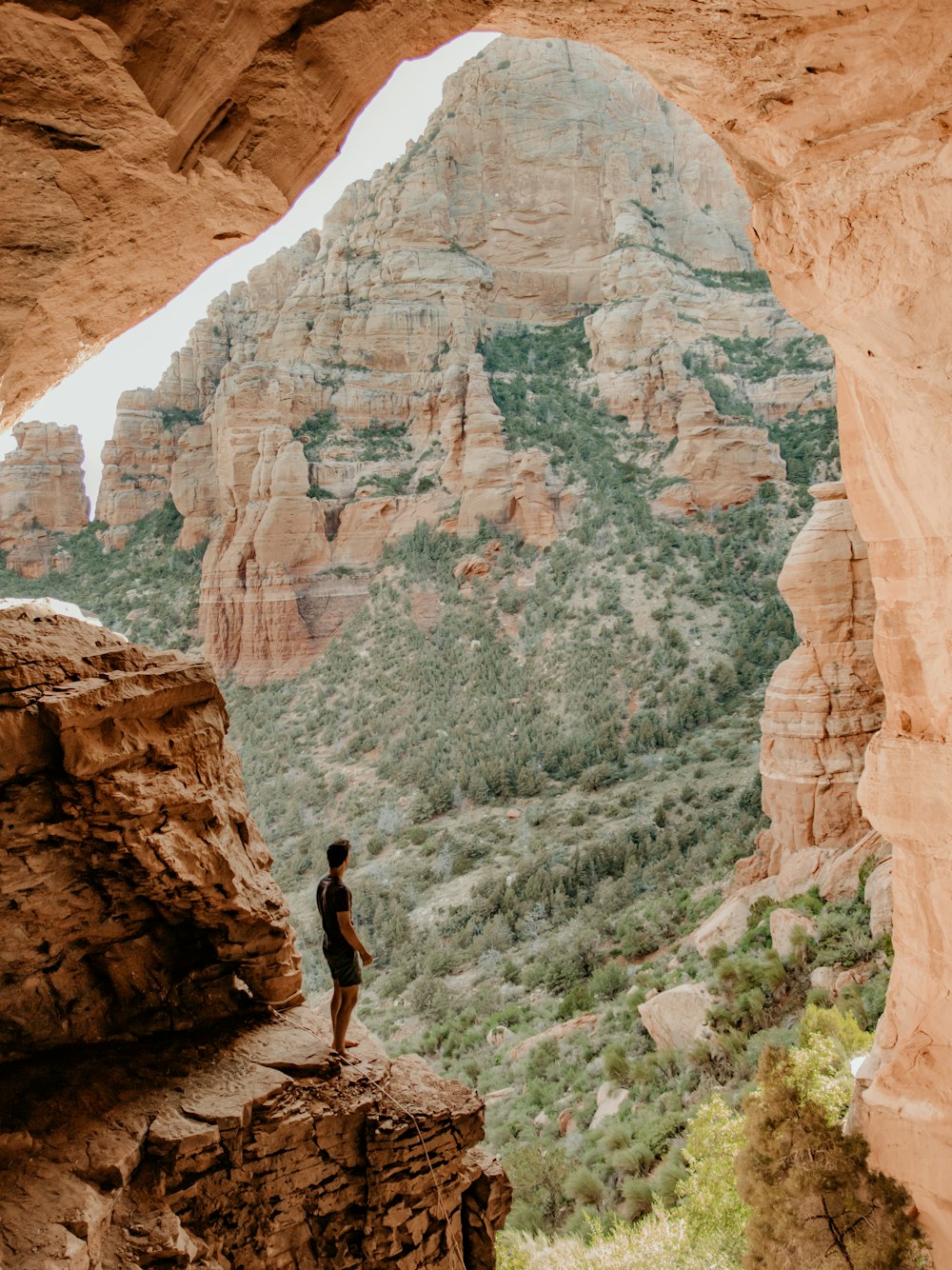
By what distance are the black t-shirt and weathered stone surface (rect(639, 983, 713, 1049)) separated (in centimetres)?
654

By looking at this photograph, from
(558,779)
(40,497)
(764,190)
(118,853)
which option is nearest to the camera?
(118,853)

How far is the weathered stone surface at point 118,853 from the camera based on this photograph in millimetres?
4086

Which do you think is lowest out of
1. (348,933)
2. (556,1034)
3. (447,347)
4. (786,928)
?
(556,1034)

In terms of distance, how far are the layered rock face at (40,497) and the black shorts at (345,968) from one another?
35.2 metres

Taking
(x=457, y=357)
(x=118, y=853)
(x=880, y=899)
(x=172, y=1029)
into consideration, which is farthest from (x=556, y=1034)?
(x=457, y=357)

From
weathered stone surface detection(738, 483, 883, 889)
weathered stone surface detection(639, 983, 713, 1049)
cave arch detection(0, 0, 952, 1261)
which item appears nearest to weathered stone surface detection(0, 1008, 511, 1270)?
cave arch detection(0, 0, 952, 1261)

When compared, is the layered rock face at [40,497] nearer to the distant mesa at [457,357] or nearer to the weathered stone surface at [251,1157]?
the distant mesa at [457,357]

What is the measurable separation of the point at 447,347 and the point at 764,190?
3342 cm

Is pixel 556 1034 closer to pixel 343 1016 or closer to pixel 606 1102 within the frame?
pixel 606 1102

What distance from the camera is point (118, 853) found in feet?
14.3

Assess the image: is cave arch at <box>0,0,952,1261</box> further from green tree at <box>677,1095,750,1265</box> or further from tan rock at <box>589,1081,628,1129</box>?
tan rock at <box>589,1081,628,1129</box>

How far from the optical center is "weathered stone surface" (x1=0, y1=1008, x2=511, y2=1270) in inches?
138

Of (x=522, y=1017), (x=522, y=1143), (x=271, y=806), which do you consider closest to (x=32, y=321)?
(x=522, y=1143)

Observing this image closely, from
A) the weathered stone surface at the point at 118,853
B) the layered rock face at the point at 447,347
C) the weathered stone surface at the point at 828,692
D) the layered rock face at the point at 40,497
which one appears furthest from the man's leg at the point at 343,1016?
the layered rock face at the point at 40,497
